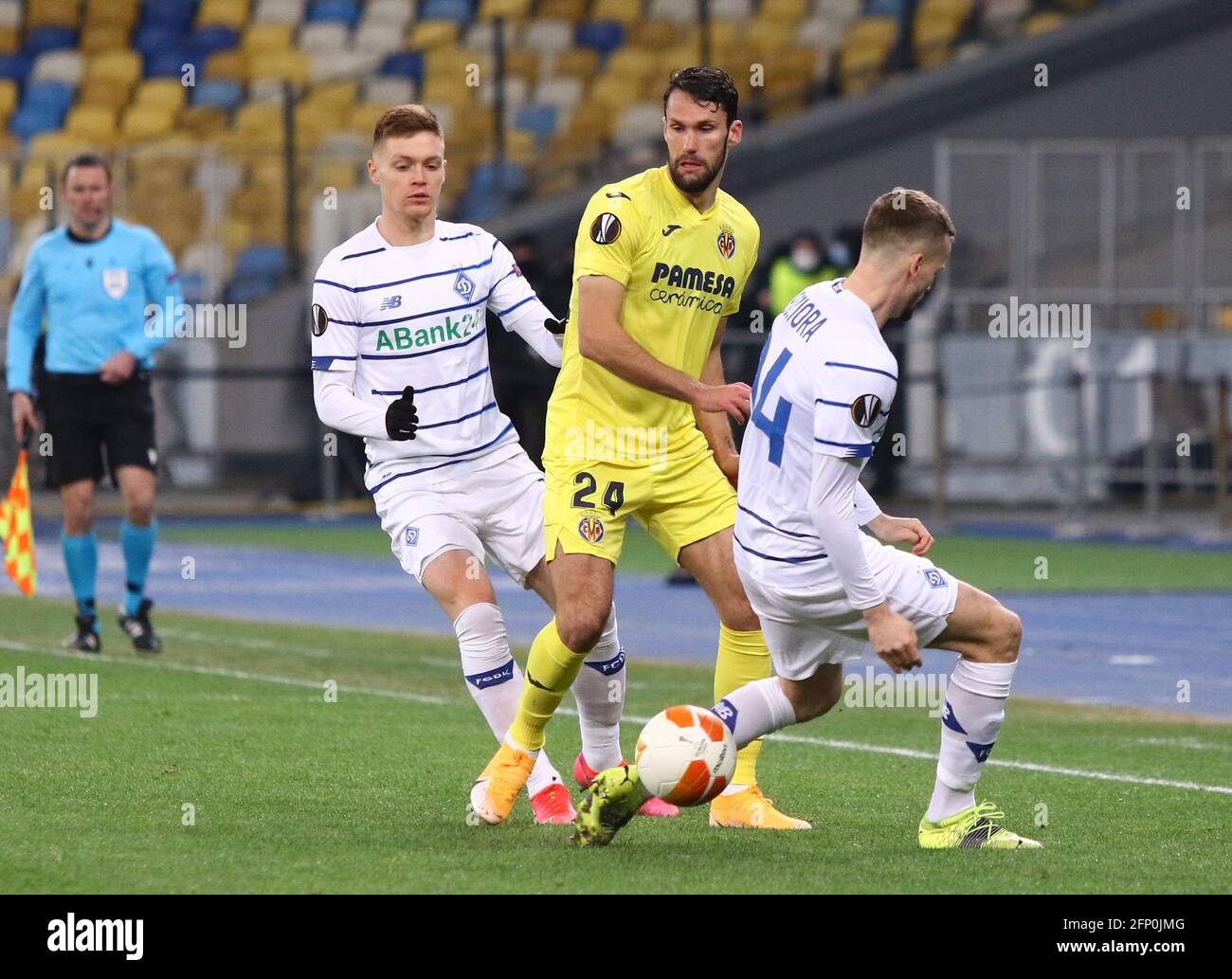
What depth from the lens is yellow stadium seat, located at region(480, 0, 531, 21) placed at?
2670 centimetres

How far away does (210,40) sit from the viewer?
28359 millimetres

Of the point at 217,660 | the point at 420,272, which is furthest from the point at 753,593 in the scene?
the point at 217,660

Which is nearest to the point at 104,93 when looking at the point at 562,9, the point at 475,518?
the point at 562,9

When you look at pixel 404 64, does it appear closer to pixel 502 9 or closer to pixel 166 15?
pixel 502 9

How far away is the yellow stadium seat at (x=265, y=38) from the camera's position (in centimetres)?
2831

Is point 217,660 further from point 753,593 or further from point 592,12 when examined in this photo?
point 592,12

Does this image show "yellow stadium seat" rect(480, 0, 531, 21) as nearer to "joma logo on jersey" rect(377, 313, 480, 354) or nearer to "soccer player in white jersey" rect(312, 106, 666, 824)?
"soccer player in white jersey" rect(312, 106, 666, 824)

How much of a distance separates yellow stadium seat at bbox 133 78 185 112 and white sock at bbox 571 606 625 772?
70.4 ft

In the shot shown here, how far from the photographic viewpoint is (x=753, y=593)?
624 centimetres

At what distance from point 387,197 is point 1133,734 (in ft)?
13.3

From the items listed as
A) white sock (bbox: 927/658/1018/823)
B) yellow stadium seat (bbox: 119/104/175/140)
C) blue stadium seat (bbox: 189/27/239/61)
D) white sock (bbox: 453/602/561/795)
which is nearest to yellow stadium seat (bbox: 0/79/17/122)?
yellow stadium seat (bbox: 119/104/175/140)

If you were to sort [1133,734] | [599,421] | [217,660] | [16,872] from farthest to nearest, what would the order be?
[217,660], [1133,734], [599,421], [16,872]

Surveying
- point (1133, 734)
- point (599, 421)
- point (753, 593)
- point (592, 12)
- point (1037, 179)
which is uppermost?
point (592, 12)

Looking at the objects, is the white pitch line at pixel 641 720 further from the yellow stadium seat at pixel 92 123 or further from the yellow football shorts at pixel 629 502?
the yellow stadium seat at pixel 92 123
